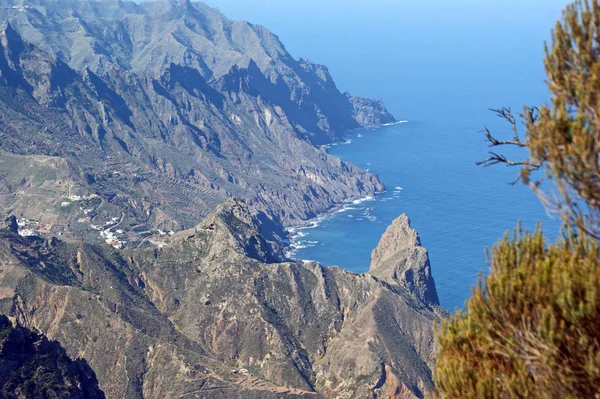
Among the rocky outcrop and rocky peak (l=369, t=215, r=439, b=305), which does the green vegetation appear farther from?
rocky peak (l=369, t=215, r=439, b=305)

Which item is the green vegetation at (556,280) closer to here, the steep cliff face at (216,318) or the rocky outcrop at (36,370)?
the rocky outcrop at (36,370)

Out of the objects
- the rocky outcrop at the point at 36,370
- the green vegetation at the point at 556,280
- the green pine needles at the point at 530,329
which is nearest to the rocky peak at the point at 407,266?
the rocky outcrop at the point at 36,370

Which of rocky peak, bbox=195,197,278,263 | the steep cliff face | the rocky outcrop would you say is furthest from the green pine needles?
rocky peak, bbox=195,197,278,263

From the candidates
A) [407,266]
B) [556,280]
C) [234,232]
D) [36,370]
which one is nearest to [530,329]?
[556,280]

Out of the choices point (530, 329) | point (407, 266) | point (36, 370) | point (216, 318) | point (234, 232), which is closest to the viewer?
point (530, 329)

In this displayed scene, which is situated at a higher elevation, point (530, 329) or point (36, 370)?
point (530, 329)

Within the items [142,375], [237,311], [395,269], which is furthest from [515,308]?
[395,269]

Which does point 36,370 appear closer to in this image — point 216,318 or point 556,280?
point 216,318
